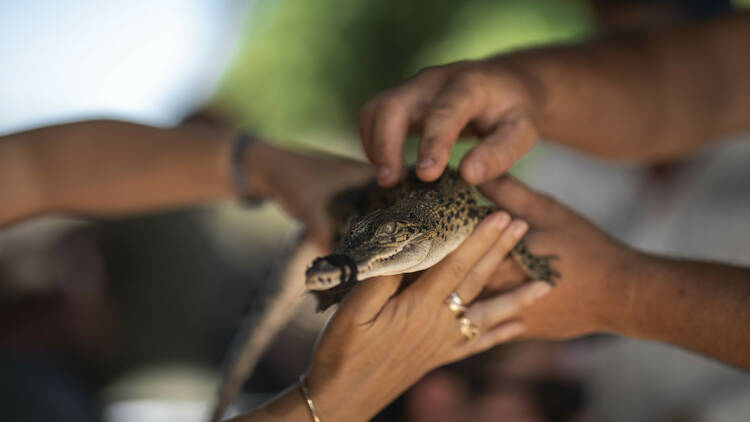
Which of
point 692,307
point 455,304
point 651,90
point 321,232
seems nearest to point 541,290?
point 455,304

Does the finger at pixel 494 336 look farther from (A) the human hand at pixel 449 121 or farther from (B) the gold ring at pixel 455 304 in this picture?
(A) the human hand at pixel 449 121

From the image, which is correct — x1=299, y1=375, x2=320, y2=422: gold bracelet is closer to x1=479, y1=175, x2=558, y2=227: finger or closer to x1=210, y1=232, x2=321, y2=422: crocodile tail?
x1=479, y1=175, x2=558, y2=227: finger

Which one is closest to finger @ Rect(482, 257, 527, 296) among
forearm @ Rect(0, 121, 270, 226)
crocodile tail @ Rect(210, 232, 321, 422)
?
crocodile tail @ Rect(210, 232, 321, 422)

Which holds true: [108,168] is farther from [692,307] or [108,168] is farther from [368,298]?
[692,307]

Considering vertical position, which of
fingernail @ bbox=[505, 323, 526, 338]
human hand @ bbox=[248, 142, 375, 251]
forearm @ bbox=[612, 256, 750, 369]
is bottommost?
forearm @ bbox=[612, 256, 750, 369]

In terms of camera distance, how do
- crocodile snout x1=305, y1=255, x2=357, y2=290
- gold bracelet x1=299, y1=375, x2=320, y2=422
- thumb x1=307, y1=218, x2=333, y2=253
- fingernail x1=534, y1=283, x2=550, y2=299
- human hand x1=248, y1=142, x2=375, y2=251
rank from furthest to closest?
1. human hand x1=248, y1=142, x2=375, y2=251
2. thumb x1=307, y1=218, x2=333, y2=253
3. fingernail x1=534, y1=283, x2=550, y2=299
4. gold bracelet x1=299, y1=375, x2=320, y2=422
5. crocodile snout x1=305, y1=255, x2=357, y2=290
